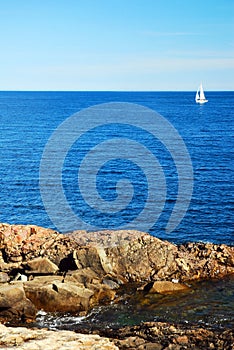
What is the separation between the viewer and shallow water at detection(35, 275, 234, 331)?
27375 mm

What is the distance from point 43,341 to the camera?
74.5 feet

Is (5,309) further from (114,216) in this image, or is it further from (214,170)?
(214,170)

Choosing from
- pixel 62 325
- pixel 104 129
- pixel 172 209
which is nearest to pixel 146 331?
pixel 62 325

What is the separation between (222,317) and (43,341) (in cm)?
1098

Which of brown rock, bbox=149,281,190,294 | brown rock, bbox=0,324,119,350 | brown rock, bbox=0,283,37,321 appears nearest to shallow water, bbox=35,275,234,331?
brown rock, bbox=149,281,190,294

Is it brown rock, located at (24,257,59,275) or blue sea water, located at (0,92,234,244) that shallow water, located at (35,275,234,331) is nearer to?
brown rock, located at (24,257,59,275)

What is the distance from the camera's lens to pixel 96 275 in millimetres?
32812

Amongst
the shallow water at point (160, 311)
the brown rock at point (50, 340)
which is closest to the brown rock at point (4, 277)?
the shallow water at point (160, 311)

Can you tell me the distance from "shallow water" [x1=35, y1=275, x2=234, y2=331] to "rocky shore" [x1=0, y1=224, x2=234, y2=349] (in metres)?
0.74

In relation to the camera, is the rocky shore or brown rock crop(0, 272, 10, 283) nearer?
the rocky shore

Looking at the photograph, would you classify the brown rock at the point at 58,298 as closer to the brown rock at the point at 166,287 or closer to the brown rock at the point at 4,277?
the brown rock at the point at 4,277

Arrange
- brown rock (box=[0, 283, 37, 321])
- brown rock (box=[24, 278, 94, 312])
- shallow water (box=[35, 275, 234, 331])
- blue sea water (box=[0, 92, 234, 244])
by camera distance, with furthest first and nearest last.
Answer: blue sea water (box=[0, 92, 234, 244]) < brown rock (box=[24, 278, 94, 312]) < brown rock (box=[0, 283, 37, 321]) < shallow water (box=[35, 275, 234, 331])

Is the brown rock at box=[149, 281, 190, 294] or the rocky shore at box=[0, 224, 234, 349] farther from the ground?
the rocky shore at box=[0, 224, 234, 349]

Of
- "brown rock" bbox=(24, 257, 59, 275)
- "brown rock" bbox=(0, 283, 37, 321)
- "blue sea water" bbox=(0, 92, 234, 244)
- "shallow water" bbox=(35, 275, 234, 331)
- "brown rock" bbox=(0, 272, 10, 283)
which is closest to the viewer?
"shallow water" bbox=(35, 275, 234, 331)
